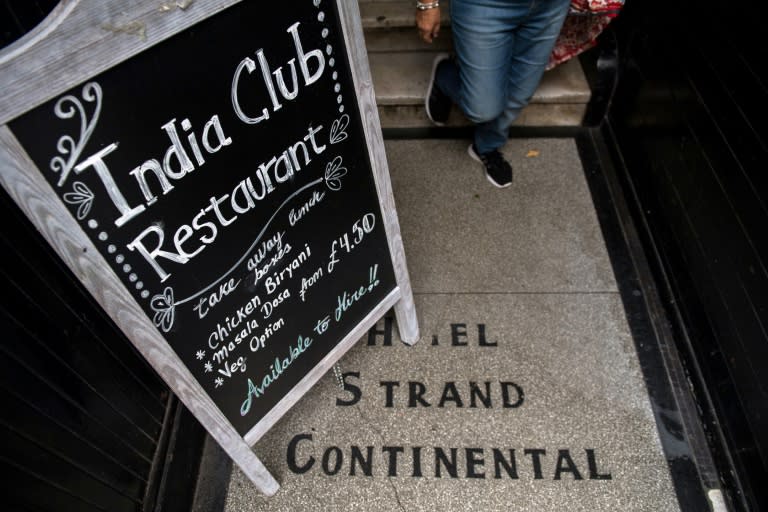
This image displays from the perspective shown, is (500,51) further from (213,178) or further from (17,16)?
(17,16)

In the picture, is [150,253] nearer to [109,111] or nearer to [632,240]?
[109,111]

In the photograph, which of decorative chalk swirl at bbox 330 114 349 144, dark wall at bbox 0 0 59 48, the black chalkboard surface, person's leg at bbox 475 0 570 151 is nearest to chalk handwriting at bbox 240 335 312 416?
the black chalkboard surface

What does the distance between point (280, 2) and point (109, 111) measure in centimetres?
45

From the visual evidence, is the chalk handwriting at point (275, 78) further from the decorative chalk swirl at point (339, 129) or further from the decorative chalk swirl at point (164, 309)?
the decorative chalk swirl at point (164, 309)

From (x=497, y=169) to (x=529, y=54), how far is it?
0.70 m

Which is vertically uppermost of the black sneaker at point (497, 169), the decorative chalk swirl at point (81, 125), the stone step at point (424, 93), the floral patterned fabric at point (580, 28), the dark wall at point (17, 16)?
the dark wall at point (17, 16)

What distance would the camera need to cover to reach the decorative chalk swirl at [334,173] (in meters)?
1.44

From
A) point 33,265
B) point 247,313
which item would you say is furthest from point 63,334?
point 247,313

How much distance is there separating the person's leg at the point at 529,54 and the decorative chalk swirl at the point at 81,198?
1.74 metres

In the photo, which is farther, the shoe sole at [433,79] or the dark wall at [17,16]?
the shoe sole at [433,79]

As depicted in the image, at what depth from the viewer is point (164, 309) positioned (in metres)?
1.19

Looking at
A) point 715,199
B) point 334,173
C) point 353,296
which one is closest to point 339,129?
point 334,173

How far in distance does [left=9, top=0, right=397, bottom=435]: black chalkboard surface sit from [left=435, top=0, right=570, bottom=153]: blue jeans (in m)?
0.95

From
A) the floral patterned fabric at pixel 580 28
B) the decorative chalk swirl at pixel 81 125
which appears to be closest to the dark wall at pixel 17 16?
the decorative chalk swirl at pixel 81 125
